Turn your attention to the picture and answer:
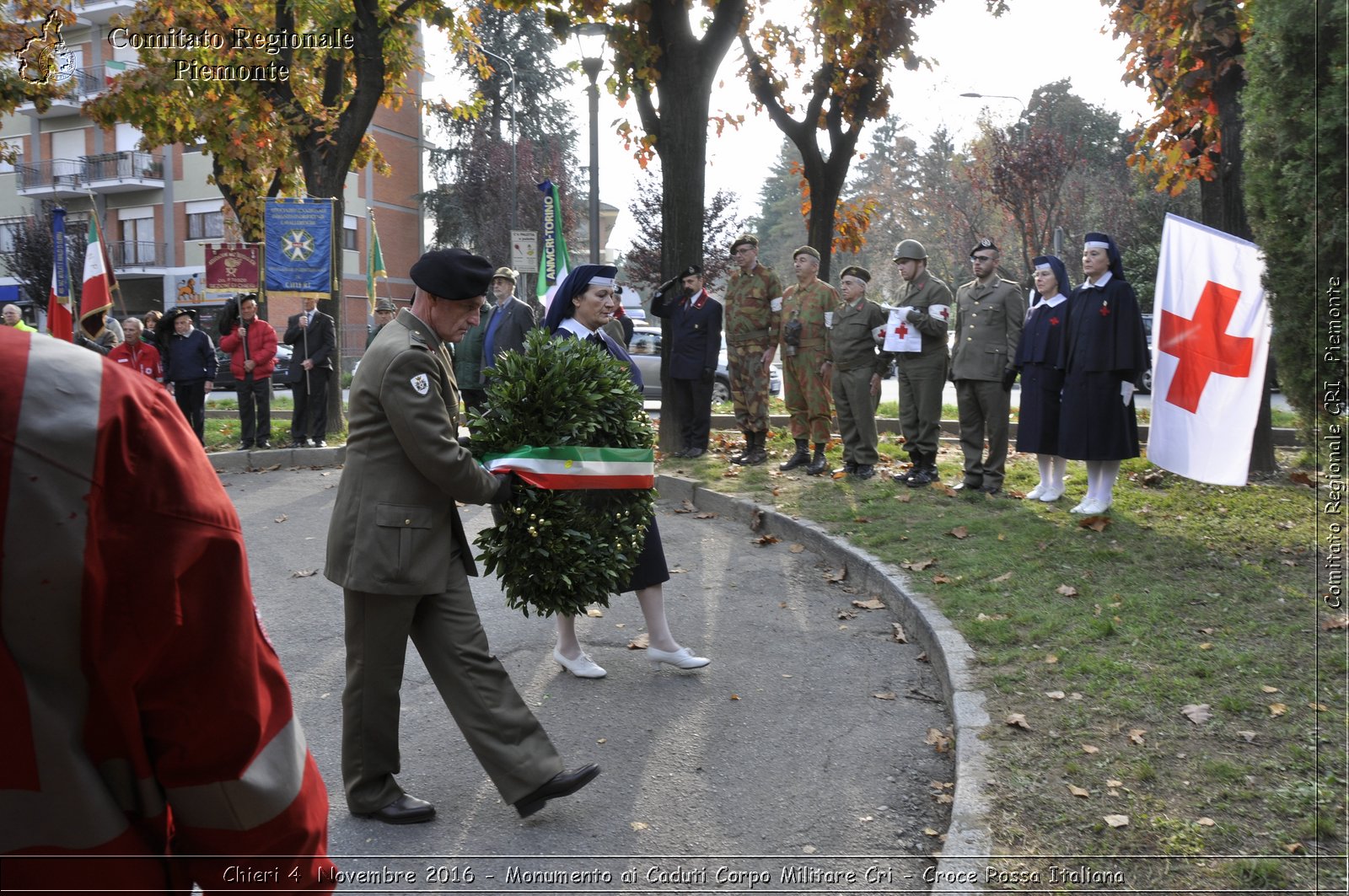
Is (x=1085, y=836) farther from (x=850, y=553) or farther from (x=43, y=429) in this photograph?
(x=850, y=553)

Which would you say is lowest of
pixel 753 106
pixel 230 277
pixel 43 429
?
pixel 43 429

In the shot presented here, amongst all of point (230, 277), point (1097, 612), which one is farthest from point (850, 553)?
point (230, 277)

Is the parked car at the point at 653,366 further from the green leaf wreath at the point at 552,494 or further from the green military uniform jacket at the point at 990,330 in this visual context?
the green leaf wreath at the point at 552,494

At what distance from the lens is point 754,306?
13.2 metres

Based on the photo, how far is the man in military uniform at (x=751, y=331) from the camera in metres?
13.1

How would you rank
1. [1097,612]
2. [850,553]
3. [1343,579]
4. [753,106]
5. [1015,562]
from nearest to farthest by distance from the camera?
[1343,579]
[1097,612]
[1015,562]
[850,553]
[753,106]

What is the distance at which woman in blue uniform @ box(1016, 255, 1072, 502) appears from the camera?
32.1 feet

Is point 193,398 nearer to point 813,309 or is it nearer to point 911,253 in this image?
point 813,309

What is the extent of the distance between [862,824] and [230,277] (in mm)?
15576

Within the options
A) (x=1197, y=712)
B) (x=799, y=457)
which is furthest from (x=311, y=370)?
(x=1197, y=712)

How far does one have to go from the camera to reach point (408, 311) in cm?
430

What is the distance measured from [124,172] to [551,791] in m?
54.5

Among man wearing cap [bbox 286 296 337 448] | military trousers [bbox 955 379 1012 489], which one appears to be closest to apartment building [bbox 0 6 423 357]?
man wearing cap [bbox 286 296 337 448]

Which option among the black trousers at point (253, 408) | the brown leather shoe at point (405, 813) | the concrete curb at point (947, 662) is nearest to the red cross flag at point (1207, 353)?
the concrete curb at point (947, 662)
